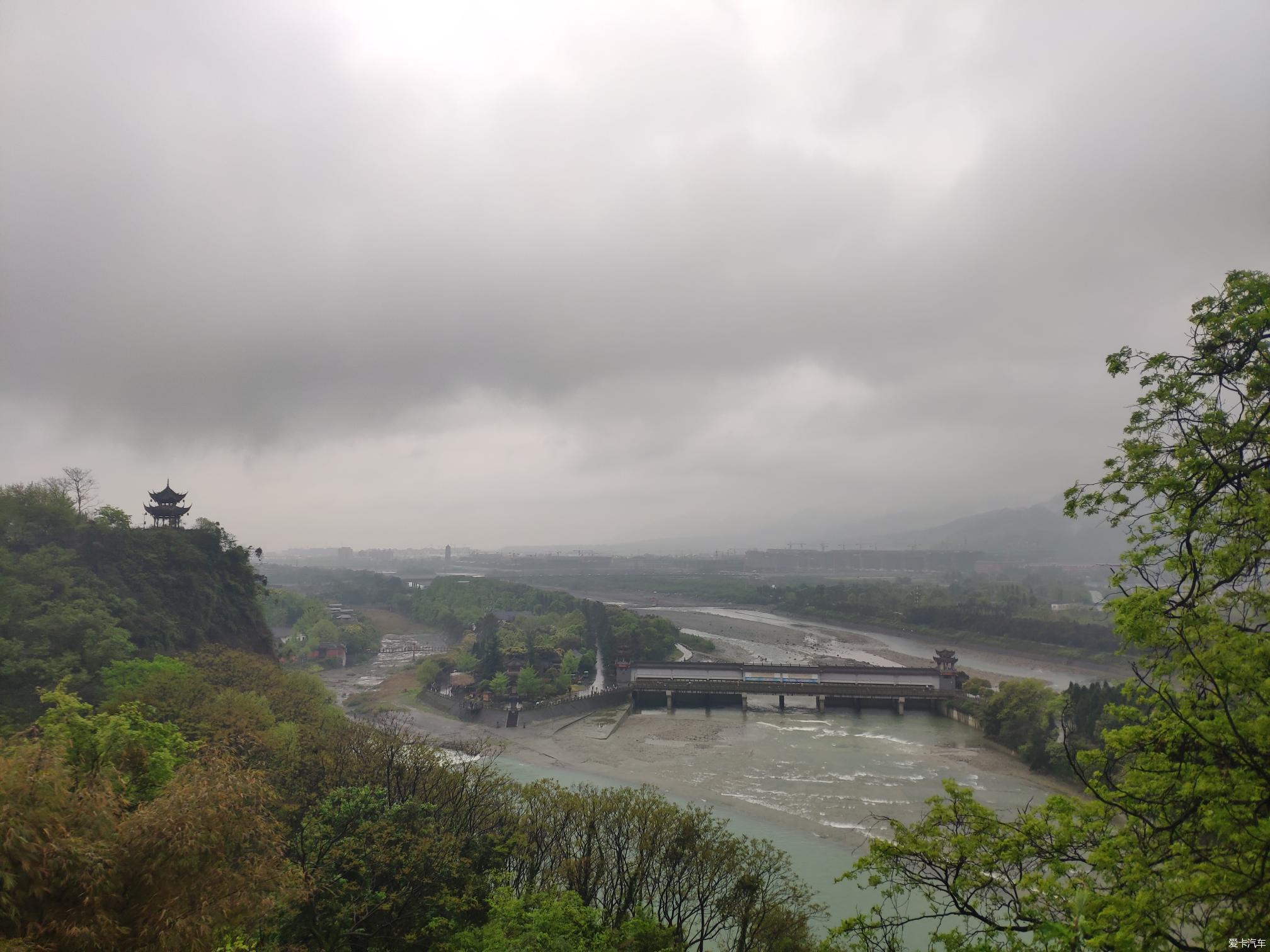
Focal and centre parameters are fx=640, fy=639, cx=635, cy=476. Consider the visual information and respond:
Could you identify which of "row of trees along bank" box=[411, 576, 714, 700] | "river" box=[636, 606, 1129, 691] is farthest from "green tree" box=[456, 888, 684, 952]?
"river" box=[636, 606, 1129, 691]

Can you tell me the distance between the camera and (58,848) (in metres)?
4.55

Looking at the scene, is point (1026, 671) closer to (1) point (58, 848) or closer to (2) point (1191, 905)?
(2) point (1191, 905)

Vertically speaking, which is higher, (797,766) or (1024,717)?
(1024,717)

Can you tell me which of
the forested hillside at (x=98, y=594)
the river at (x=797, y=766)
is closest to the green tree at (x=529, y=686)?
the river at (x=797, y=766)

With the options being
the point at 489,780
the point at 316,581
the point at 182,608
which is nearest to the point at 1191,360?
the point at 489,780

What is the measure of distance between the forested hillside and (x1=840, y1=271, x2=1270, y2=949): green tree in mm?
20971

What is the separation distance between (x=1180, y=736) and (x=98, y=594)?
31.9m

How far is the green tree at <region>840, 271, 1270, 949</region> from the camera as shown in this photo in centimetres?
405

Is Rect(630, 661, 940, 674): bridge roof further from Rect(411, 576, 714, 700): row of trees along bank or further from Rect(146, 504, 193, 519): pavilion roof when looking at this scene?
Rect(146, 504, 193, 519): pavilion roof

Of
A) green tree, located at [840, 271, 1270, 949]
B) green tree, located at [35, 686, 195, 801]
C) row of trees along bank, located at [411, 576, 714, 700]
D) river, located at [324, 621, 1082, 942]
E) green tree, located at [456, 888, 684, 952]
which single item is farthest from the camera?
row of trees along bank, located at [411, 576, 714, 700]

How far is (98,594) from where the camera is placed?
2472 centimetres

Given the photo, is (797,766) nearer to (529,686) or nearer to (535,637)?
(529,686)

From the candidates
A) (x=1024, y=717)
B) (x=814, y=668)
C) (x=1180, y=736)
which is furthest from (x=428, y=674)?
(x=1180, y=736)

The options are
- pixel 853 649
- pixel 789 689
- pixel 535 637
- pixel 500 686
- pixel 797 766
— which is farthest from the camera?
pixel 853 649
